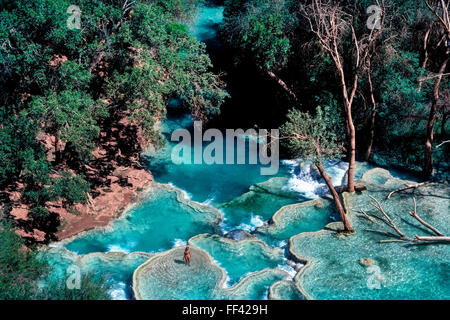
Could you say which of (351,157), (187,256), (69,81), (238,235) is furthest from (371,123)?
(69,81)

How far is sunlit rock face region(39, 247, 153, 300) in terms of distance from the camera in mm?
17766

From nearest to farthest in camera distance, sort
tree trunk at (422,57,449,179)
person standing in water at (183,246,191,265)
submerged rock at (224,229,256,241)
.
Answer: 1. person standing in water at (183,246,191,265)
2. submerged rock at (224,229,256,241)
3. tree trunk at (422,57,449,179)

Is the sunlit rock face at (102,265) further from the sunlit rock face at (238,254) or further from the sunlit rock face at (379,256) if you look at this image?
the sunlit rock face at (379,256)

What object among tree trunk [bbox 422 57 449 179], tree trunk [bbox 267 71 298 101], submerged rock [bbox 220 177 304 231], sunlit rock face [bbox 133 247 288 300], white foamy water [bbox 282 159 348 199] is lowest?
sunlit rock face [bbox 133 247 288 300]

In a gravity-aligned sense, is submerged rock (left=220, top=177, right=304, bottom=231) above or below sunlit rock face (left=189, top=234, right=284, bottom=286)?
above

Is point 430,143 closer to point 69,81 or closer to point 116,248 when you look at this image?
point 116,248

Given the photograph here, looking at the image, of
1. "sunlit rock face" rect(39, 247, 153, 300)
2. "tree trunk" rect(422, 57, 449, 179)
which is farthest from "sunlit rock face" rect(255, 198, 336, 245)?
"tree trunk" rect(422, 57, 449, 179)

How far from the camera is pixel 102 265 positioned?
61.8 ft

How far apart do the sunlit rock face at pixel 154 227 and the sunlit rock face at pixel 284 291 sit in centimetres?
482

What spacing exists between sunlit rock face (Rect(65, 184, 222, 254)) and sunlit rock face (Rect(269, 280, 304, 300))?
4.82 m

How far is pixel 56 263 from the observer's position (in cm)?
1873

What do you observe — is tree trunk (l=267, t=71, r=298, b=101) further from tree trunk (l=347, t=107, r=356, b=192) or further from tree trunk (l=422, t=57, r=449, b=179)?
tree trunk (l=422, t=57, r=449, b=179)
